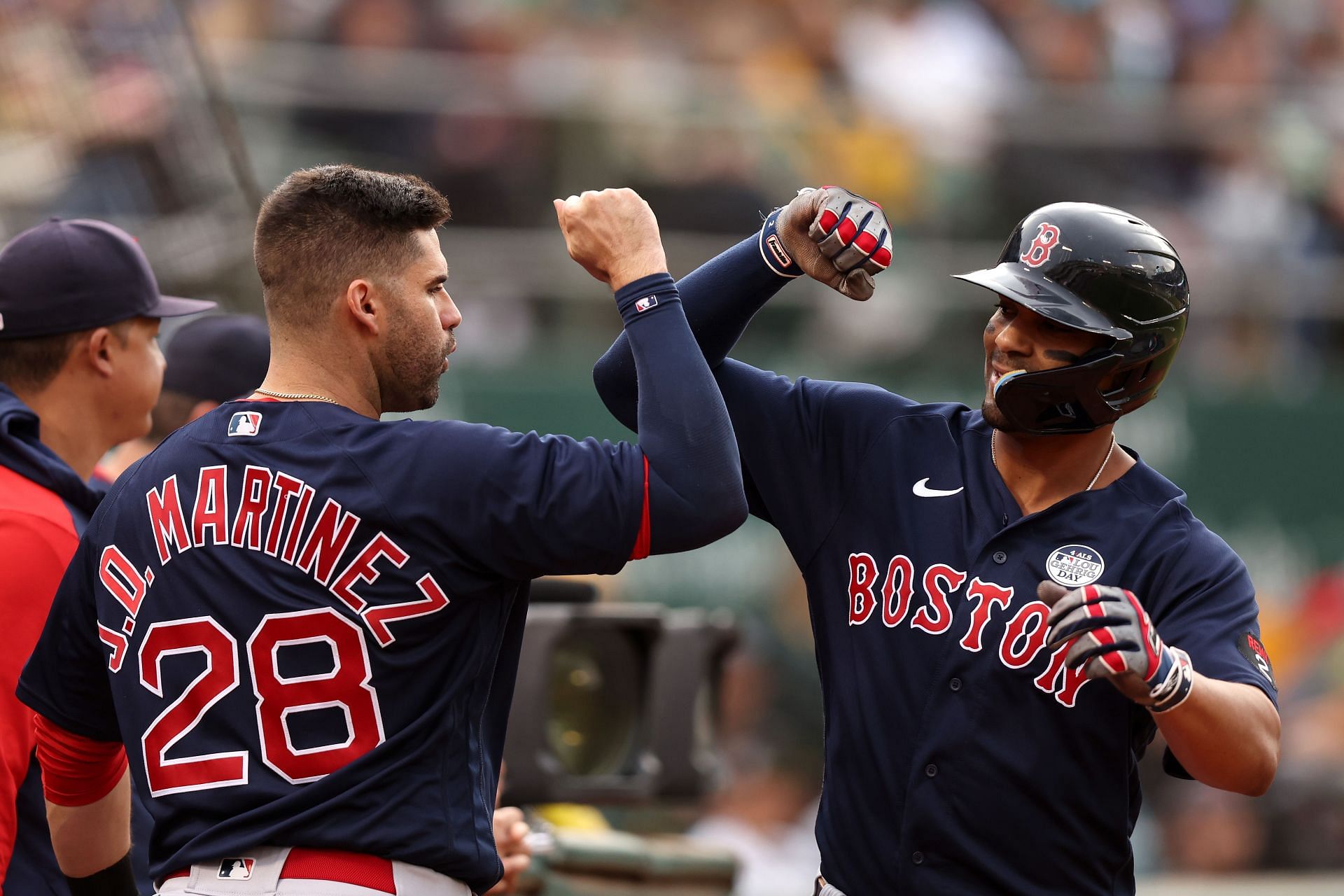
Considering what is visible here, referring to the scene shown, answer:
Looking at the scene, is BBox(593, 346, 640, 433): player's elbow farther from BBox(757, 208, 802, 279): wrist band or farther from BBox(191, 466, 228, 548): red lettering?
BBox(191, 466, 228, 548): red lettering

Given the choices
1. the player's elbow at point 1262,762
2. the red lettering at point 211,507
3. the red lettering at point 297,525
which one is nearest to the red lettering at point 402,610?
the red lettering at point 297,525

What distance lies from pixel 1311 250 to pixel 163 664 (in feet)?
30.4

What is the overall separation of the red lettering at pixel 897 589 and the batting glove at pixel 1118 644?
45 centimetres

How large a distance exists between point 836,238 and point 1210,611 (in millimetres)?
910

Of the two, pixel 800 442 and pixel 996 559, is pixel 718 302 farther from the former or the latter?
pixel 996 559

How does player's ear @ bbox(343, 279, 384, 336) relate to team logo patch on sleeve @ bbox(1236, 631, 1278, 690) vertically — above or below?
above

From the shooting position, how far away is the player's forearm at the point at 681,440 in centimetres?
245

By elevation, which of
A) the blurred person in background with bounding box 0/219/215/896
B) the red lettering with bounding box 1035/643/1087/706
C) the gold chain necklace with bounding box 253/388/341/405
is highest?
the gold chain necklace with bounding box 253/388/341/405

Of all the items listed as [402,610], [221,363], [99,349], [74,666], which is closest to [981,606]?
[402,610]

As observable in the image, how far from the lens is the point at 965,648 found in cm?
289

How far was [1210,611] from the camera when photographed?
2.79 metres

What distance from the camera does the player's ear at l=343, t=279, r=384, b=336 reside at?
2.60 m

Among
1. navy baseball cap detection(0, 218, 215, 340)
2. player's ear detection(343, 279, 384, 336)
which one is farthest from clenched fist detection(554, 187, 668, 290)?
navy baseball cap detection(0, 218, 215, 340)

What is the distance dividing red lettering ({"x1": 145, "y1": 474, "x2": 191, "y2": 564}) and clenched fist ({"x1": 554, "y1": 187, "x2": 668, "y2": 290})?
29.2 inches
